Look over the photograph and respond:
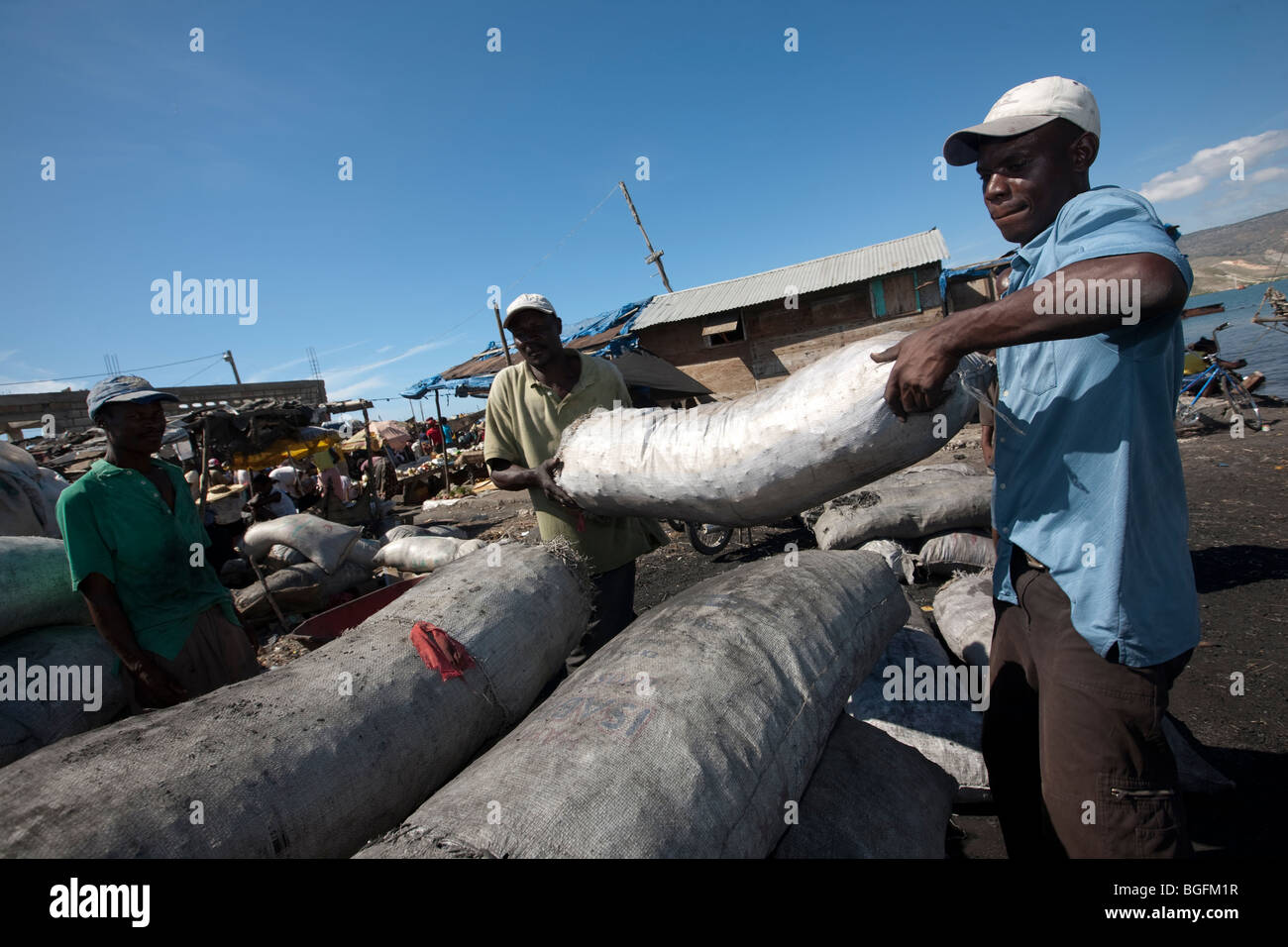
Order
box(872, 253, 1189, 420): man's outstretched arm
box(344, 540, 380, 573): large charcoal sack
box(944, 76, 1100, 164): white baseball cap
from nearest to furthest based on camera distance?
box(872, 253, 1189, 420): man's outstretched arm
box(944, 76, 1100, 164): white baseball cap
box(344, 540, 380, 573): large charcoal sack

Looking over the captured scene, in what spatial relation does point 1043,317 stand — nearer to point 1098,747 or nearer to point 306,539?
point 1098,747

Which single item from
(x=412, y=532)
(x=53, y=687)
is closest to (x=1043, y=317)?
(x=53, y=687)

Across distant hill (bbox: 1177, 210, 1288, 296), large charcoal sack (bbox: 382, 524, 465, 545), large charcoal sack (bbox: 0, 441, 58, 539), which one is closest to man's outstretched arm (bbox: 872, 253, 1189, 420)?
large charcoal sack (bbox: 0, 441, 58, 539)

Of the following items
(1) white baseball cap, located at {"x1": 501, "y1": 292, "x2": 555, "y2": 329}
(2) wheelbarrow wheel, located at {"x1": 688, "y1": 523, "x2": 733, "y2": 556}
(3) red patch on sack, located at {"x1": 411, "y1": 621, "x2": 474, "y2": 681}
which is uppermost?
(1) white baseball cap, located at {"x1": 501, "y1": 292, "x2": 555, "y2": 329}

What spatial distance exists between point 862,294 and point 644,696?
1568 centimetres

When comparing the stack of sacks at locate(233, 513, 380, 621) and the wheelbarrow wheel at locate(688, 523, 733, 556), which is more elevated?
the stack of sacks at locate(233, 513, 380, 621)

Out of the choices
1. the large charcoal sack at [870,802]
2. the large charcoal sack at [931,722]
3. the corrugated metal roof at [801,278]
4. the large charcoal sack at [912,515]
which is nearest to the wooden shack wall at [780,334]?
the corrugated metal roof at [801,278]

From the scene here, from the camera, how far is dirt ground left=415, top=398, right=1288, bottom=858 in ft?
7.89

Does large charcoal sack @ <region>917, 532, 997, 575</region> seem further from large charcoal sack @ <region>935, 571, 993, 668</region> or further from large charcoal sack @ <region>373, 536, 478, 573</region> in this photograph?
large charcoal sack @ <region>373, 536, 478, 573</region>

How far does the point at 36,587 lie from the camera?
2.90 meters

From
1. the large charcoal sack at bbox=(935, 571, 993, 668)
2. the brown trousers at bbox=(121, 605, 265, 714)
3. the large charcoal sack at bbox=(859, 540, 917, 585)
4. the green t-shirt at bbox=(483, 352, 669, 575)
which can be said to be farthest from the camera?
the large charcoal sack at bbox=(859, 540, 917, 585)

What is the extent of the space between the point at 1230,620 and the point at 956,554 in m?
1.79

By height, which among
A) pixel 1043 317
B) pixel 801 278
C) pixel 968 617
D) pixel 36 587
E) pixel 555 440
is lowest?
pixel 968 617

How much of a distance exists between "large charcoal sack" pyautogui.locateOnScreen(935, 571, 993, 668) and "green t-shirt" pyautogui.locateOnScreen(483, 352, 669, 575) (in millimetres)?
1972
